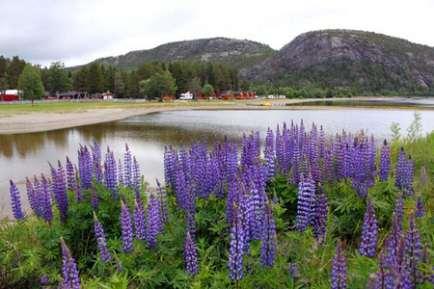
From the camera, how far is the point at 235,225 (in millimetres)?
3967

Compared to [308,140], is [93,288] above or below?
→ below

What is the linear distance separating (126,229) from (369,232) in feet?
8.84

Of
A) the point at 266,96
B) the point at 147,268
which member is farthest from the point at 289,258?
the point at 266,96

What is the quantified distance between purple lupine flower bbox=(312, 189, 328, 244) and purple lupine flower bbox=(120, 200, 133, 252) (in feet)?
7.12

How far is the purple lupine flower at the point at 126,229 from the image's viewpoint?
518 centimetres

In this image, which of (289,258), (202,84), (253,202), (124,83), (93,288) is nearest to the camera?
(93,288)

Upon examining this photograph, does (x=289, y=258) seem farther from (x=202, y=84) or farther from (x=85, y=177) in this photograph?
(x=202, y=84)

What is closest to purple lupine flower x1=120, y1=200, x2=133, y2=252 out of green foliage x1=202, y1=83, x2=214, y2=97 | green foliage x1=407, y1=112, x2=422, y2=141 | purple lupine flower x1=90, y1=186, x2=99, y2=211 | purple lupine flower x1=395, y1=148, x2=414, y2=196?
purple lupine flower x1=90, y1=186, x2=99, y2=211

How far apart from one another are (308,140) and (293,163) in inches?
31.7

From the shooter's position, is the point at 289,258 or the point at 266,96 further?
the point at 266,96

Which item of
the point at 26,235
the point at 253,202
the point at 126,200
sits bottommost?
the point at 26,235

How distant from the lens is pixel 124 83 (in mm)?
117250

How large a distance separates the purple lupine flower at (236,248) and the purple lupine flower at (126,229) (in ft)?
5.10

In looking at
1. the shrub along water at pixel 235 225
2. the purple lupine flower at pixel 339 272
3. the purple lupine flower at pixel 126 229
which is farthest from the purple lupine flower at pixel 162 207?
the purple lupine flower at pixel 339 272
